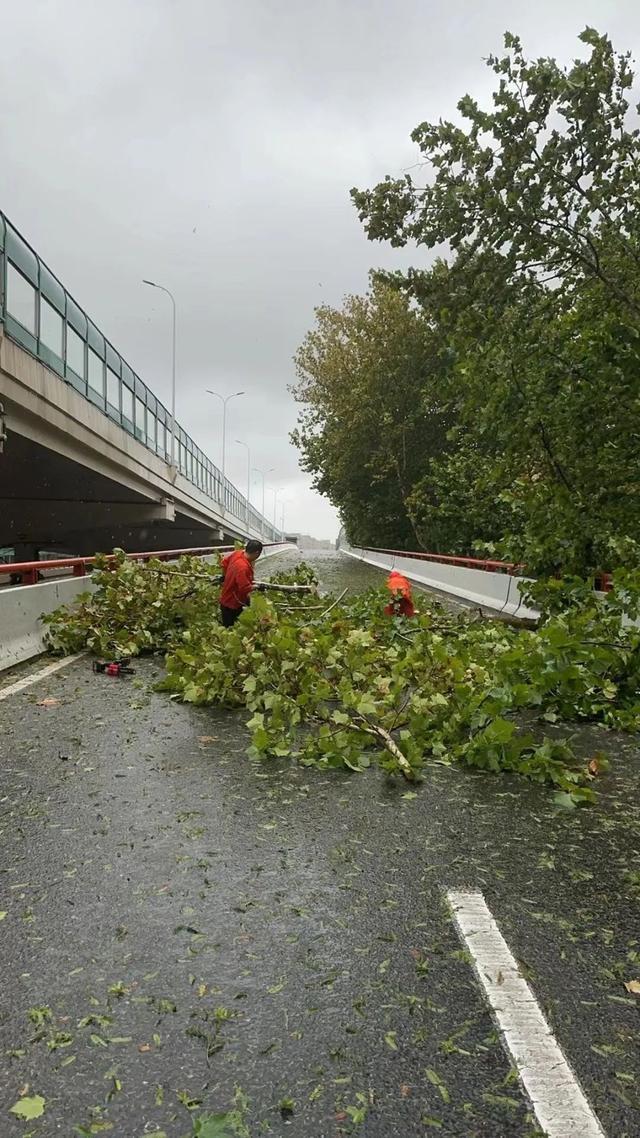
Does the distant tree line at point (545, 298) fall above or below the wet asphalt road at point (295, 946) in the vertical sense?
above

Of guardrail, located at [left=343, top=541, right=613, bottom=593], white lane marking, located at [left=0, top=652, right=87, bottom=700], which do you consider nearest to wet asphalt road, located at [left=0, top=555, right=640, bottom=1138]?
white lane marking, located at [left=0, top=652, right=87, bottom=700]

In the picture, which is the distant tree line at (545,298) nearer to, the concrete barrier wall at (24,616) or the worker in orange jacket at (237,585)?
the worker in orange jacket at (237,585)

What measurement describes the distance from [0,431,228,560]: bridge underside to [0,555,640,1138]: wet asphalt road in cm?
1733

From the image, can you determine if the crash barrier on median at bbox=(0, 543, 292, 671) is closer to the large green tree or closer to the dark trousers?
the dark trousers

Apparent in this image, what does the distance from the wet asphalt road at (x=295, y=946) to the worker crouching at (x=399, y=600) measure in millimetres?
5382

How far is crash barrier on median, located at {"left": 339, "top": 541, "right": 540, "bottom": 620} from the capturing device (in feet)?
60.6

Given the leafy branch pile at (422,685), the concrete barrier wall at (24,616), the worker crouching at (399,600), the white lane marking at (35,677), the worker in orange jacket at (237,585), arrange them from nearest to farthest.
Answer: the leafy branch pile at (422,685) < the white lane marking at (35,677) < the concrete barrier wall at (24,616) < the worker in orange jacket at (237,585) < the worker crouching at (399,600)

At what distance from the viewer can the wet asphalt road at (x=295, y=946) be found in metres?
2.30

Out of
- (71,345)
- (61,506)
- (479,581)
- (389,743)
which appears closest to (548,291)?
(389,743)

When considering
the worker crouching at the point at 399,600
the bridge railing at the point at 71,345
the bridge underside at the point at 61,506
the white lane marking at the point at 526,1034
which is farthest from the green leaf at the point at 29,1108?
the bridge underside at the point at 61,506

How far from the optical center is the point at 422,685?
25.1ft

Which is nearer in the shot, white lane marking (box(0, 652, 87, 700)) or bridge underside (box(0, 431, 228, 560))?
white lane marking (box(0, 652, 87, 700))

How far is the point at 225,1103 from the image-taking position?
225cm

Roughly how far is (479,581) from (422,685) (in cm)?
1494
